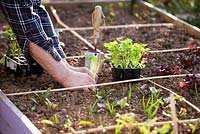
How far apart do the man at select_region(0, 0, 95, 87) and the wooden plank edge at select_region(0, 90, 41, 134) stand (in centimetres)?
31

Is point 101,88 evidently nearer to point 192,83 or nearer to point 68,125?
point 192,83

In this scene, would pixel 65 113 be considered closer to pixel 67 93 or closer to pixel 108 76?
pixel 67 93

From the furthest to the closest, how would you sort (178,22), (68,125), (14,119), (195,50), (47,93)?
(178,22)
(195,50)
(47,93)
(14,119)
(68,125)

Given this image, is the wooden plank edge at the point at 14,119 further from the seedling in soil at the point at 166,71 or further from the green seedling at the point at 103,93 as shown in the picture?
the seedling in soil at the point at 166,71

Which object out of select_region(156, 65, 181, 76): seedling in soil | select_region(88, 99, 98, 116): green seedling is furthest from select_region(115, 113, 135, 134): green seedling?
select_region(156, 65, 181, 76): seedling in soil

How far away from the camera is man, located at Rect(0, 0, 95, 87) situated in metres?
3.40

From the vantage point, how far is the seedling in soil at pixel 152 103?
10.1ft

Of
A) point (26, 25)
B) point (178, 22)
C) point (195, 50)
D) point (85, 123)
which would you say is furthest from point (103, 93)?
point (178, 22)

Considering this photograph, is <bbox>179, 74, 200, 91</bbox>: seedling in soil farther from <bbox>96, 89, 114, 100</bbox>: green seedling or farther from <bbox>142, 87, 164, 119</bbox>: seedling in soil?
<bbox>96, 89, 114, 100</bbox>: green seedling

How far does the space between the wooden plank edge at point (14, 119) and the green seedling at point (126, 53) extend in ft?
2.29

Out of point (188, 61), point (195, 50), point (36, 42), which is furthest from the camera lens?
point (195, 50)

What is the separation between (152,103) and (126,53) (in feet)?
1.71

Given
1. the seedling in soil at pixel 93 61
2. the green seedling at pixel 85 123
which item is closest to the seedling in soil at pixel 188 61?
the seedling in soil at pixel 93 61

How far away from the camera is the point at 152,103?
318 cm
